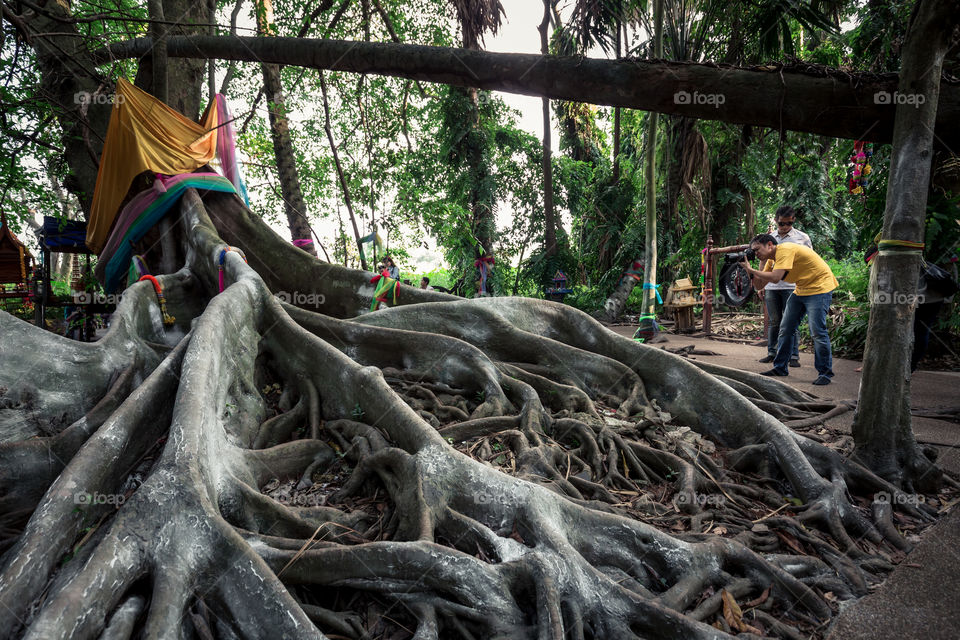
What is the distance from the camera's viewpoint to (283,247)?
557 centimetres

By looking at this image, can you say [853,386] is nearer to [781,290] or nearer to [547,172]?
[781,290]

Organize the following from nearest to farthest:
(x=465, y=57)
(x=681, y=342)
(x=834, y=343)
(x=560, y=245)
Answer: (x=465, y=57), (x=834, y=343), (x=681, y=342), (x=560, y=245)

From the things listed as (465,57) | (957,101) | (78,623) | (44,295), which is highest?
(465,57)

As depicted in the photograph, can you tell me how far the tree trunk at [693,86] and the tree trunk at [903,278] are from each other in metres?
0.30

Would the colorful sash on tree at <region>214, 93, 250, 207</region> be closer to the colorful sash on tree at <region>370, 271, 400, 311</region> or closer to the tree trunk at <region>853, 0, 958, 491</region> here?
the colorful sash on tree at <region>370, 271, 400, 311</region>

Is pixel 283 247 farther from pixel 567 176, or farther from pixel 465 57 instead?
pixel 567 176

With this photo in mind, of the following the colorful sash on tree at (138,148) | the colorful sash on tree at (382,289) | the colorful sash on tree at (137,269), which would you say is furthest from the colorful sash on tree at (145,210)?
the colorful sash on tree at (382,289)

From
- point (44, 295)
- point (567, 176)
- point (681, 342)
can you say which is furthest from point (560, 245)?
point (44, 295)

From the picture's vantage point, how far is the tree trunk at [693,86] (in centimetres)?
336

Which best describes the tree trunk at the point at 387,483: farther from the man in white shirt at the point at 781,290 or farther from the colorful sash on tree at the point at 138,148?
the man in white shirt at the point at 781,290

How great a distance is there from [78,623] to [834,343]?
912 centimetres

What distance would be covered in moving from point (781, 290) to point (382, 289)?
530 centimetres

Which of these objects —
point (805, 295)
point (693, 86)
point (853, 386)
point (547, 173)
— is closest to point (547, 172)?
point (547, 173)

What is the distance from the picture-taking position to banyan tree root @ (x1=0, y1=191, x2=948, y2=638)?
196 centimetres
